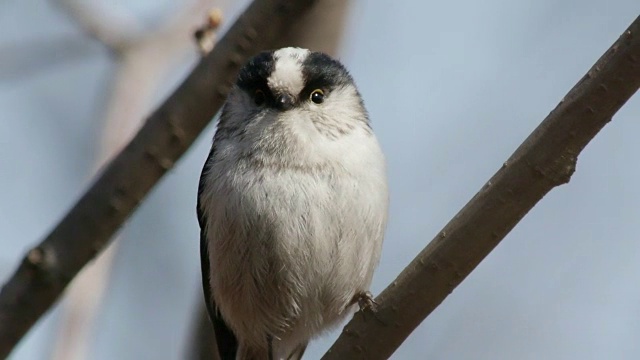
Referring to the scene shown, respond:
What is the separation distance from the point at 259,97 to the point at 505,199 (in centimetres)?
137

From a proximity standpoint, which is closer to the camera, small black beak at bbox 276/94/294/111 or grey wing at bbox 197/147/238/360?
small black beak at bbox 276/94/294/111

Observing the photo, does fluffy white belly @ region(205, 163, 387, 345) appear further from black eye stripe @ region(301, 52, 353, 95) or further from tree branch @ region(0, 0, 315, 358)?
tree branch @ region(0, 0, 315, 358)

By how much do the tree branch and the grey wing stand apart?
2.72ft

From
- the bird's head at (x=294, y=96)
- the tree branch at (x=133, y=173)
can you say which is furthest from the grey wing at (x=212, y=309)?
the tree branch at (x=133, y=173)

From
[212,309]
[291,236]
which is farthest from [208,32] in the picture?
[212,309]

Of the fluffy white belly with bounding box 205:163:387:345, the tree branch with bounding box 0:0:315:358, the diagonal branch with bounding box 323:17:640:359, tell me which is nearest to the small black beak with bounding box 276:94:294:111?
the fluffy white belly with bounding box 205:163:387:345

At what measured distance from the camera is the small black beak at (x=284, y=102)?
3.19 meters

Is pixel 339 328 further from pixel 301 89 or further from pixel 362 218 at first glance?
pixel 301 89

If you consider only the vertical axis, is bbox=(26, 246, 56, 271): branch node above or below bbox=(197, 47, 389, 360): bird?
below

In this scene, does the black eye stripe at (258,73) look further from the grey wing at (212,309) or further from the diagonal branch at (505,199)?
the diagonal branch at (505,199)

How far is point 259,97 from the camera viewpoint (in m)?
3.30

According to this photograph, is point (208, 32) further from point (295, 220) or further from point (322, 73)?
point (295, 220)

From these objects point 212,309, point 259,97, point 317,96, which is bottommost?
point 212,309

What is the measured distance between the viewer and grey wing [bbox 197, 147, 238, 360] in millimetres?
3355
